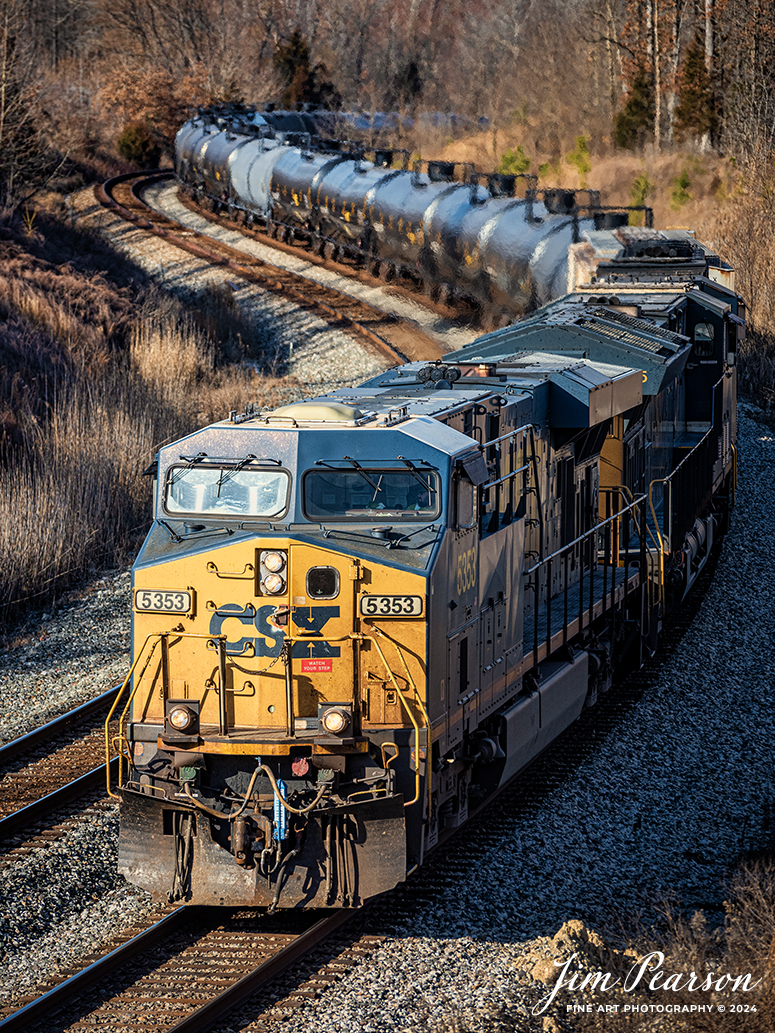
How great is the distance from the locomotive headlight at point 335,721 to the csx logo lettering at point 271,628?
368 millimetres

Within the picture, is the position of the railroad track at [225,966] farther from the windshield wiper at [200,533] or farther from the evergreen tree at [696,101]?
the evergreen tree at [696,101]

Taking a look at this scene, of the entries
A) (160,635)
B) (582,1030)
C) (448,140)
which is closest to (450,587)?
(160,635)

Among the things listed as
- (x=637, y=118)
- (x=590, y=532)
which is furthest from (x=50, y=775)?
(x=637, y=118)

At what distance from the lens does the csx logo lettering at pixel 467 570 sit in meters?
8.28

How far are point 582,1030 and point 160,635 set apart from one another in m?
3.44

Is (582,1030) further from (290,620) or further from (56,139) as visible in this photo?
(56,139)

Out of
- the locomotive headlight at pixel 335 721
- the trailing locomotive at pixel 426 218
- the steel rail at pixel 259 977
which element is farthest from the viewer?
the trailing locomotive at pixel 426 218

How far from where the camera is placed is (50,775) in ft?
35.9

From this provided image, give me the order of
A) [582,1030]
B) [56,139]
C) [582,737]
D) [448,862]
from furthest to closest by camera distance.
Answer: [56,139]
[582,737]
[448,862]
[582,1030]

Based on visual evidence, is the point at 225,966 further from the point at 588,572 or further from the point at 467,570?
the point at 588,572

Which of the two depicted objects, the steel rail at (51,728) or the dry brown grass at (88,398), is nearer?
the steel rail at (51,728)

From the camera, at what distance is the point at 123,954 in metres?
7.70

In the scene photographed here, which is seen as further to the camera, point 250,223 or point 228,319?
point 250,223

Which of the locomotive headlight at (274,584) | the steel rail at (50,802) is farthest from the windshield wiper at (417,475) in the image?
the steel rail at (50,802)
